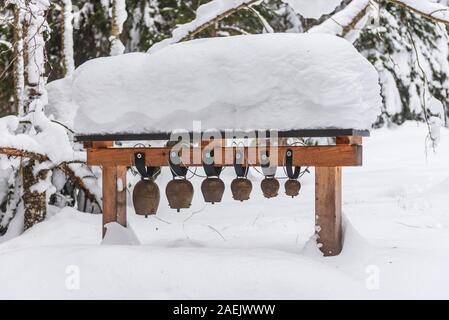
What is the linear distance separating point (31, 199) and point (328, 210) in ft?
13.7

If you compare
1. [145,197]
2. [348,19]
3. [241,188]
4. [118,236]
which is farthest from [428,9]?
[118,236]

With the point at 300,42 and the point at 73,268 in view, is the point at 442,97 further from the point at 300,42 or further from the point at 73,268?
the point at 73,268

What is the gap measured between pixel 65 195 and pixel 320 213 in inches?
187

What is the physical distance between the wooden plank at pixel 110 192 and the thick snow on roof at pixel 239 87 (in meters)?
0.37

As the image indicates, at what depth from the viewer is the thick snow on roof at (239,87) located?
3619 millimetres

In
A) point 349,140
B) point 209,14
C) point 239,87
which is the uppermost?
point 209,14

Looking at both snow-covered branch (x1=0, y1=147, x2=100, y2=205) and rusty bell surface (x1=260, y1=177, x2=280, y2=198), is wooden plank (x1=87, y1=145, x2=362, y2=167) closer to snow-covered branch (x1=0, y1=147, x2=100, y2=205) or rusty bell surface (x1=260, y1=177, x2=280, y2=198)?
rusty bell surface (x1=260, y1=177, x2=280, y2=198)

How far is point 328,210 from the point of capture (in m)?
3.93

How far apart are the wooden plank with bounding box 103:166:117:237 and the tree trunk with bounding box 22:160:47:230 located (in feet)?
8.54

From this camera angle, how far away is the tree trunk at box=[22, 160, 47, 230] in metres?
6.67

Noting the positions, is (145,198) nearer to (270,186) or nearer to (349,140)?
(270,186)

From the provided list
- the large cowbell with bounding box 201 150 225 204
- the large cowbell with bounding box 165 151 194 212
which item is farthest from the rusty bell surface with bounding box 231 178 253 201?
the large cowbell with bounding box 165 151 194 212

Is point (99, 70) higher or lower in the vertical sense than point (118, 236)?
higher
